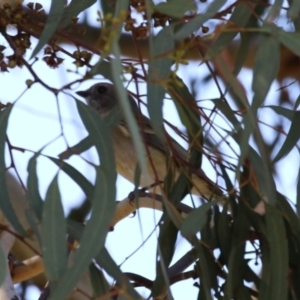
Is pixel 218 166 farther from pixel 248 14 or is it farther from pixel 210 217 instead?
pixel 248 14

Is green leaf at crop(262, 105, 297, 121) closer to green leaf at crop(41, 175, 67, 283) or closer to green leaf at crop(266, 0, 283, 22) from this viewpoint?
green leaf at crop(266, 0, 283, 22)

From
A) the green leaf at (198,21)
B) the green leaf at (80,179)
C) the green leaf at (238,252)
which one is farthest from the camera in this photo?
the green leaf at (238,252)

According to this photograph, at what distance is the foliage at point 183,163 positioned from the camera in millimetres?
1763

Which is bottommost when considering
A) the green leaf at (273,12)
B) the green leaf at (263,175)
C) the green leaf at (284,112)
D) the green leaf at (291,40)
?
the green leaf at (263,175)

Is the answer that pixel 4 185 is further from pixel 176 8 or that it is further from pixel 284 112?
pixel 284 112

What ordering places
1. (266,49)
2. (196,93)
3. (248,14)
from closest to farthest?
(266,49) → (248,14) → (196,93)

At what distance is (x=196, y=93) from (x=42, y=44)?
1.47 m

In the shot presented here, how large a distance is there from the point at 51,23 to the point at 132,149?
1.78m

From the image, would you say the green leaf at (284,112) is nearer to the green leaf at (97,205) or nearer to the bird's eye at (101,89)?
the green leaf at (97,205)

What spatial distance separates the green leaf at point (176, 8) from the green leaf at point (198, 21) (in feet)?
0.28

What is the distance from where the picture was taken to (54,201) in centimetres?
188

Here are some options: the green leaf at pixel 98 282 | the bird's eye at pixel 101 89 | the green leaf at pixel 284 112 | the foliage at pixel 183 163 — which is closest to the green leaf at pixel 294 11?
the foliage at pixel 183 163

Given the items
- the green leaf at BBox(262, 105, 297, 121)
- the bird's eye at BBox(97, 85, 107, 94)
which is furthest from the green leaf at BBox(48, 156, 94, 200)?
the bird's eye at BBox(97, 85, 107, 94)

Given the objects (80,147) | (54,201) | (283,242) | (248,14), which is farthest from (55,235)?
(248,14)
